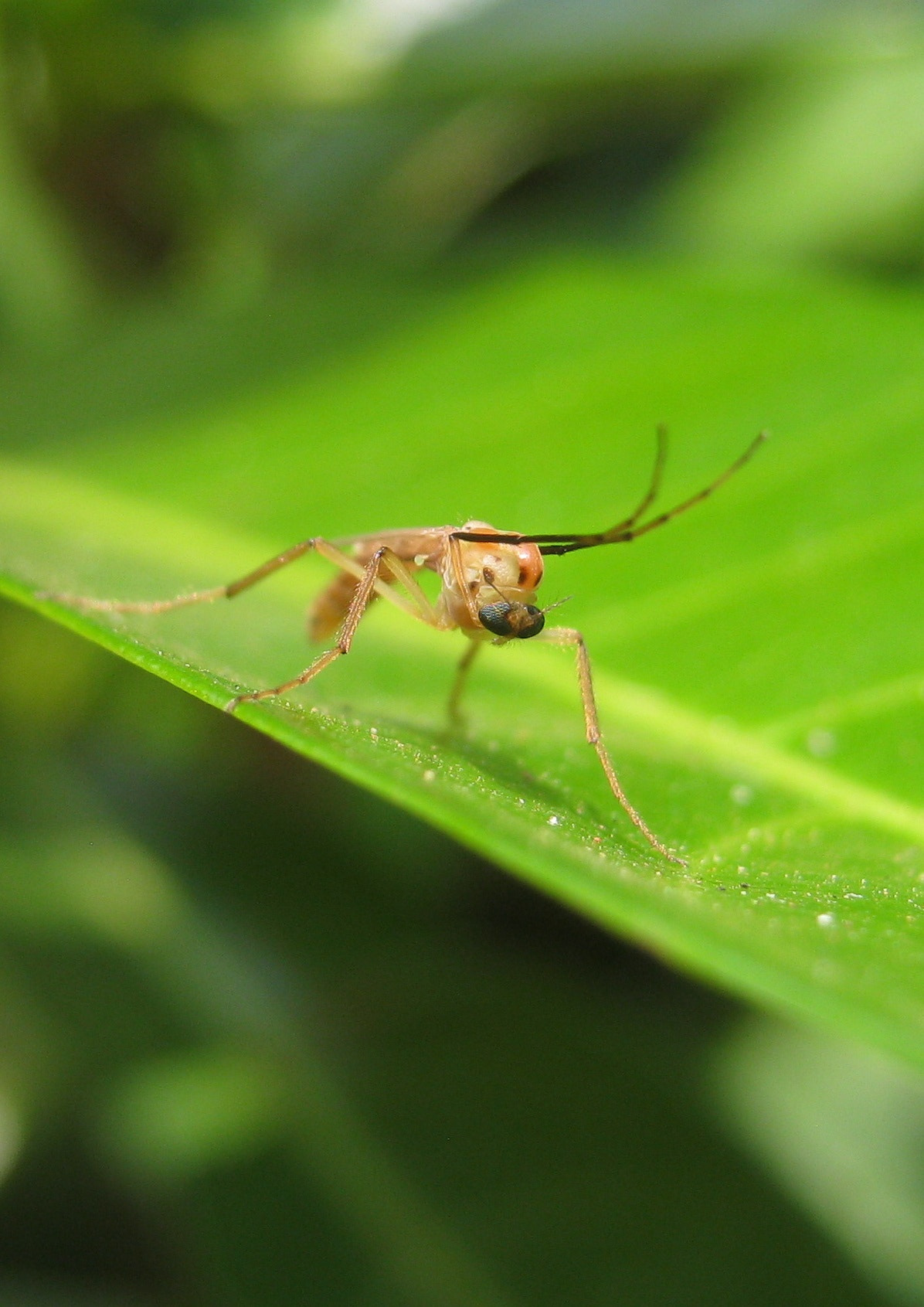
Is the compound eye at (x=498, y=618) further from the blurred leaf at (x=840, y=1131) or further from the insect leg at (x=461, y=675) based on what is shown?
the blurred leaf at (x=840, y=1131)

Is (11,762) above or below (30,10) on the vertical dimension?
below

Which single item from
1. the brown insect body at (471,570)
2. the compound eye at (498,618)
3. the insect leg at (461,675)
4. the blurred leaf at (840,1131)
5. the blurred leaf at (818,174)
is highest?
the blurred leaf at (818,174)

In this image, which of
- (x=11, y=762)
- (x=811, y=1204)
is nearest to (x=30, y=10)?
(x=11, y=762)

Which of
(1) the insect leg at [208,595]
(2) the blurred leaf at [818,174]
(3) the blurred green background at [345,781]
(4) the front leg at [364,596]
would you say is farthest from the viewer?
(2) the blurred leaf at [818,174]

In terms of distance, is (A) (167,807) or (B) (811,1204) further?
(A) (167,807)

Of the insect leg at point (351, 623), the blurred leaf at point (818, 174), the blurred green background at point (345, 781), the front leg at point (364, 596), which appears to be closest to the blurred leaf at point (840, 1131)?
the blurred green background at point (345, 781)

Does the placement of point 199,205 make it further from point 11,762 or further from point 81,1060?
point 81,1060

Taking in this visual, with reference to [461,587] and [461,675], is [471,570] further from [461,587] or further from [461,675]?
[461,675]

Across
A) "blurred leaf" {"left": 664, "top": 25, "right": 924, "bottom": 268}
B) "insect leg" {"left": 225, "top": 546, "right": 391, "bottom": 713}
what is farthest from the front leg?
"blurred leaf" {"left": 664, "top": 25, "right": 924, "bottom": 268}
